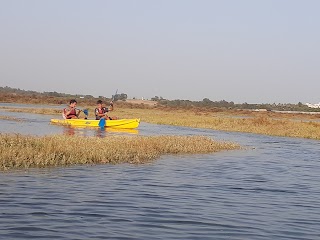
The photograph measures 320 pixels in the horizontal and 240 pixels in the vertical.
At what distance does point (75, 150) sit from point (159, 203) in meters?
6.13

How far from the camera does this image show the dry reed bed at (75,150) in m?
14.8

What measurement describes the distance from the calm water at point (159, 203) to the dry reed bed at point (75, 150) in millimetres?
589

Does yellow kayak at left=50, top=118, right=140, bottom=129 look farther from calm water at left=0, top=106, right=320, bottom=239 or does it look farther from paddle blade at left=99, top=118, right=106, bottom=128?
calm water at left=0, top=106, right=320, bottom=239

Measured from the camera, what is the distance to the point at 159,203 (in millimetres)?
11297

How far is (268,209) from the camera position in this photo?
1138 centimetres

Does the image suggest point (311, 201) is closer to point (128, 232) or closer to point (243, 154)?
point (128, 232)

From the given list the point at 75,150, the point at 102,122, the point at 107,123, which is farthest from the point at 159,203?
the point at 107,123

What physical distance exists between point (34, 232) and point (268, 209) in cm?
522

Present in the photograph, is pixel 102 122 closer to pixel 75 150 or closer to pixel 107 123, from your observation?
pixel 107 123

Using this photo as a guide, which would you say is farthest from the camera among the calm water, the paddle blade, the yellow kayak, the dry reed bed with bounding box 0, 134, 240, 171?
the yellow kayak

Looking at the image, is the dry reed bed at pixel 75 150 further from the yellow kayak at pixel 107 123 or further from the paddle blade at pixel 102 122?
the yellow kayak at pixel 107 123

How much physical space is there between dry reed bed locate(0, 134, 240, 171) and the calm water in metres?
0.59

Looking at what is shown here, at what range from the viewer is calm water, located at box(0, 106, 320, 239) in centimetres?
888

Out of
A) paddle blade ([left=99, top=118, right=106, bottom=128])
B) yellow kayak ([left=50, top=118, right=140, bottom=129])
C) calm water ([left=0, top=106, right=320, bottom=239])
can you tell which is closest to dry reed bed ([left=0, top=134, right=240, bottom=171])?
calm water ([left=0, top=106, right=320, bottom=239])
